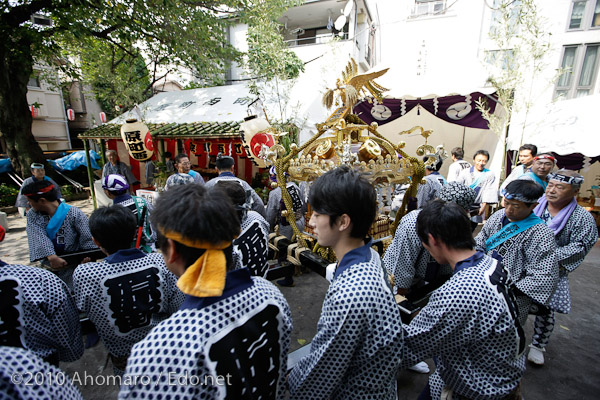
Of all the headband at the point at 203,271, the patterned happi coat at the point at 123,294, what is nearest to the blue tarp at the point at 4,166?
the patterned happi coat at the point at 123,294

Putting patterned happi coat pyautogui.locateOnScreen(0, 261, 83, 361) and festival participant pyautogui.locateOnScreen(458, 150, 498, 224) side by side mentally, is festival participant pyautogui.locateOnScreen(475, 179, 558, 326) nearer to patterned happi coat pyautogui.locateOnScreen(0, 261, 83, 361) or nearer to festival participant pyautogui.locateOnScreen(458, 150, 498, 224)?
patterned happi coat pyautogui.locateOnScreen(0, 261, 83, 361)

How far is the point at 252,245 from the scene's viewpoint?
2676mm

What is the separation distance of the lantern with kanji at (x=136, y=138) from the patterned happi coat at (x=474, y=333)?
7.04 m

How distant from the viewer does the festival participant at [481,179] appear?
6.19 meters

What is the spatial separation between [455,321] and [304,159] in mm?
2135

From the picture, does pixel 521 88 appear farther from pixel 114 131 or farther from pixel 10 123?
pixel 10 123

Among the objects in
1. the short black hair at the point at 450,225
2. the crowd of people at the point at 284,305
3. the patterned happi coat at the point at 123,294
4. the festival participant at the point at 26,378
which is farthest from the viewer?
the patterned happi coat at the point at 123,294

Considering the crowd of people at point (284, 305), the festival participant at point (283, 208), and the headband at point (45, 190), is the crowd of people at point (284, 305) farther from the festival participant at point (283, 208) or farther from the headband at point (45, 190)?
the festival participant at point (283, 208)

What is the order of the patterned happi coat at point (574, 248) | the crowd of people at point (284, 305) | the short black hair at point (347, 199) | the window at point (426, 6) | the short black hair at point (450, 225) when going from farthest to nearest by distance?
the window at point (426, 6), the patterned happi coat at point (574, 248), the short black hair at point (450, 225), the short black hair at point (347, 199), the crowd of people at point (284, 305)

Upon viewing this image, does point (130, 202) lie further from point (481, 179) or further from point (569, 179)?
point (481, 179)

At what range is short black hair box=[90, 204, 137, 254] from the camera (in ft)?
6.36

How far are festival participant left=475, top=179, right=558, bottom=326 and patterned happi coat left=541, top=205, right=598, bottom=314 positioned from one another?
Result: 2.18ft

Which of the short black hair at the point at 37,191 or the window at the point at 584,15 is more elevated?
the window at the point at 584,15

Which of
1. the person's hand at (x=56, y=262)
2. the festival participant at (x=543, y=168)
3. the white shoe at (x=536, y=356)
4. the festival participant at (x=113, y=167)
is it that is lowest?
the white shoe at (x=536, y=356)
